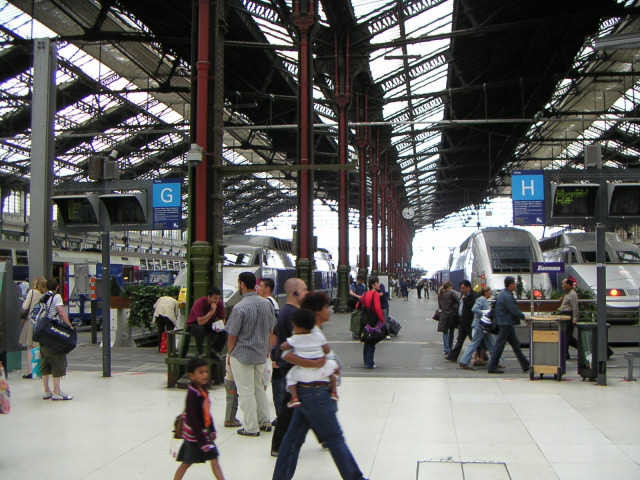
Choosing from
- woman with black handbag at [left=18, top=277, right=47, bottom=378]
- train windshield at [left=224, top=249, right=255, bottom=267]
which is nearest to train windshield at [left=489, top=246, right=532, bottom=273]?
train windshield at [left=224, top=249, right=255, bottom=267]

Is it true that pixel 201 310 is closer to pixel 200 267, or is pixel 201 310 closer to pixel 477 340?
pixel 200 267

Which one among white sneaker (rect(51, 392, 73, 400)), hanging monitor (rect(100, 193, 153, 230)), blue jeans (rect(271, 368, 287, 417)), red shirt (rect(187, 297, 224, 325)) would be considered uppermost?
hanging monitor (rect(100, 193, 153, 230))

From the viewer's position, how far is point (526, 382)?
1105cm

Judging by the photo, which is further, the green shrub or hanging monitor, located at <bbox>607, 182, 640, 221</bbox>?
the green shrub

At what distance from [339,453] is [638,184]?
312 inches

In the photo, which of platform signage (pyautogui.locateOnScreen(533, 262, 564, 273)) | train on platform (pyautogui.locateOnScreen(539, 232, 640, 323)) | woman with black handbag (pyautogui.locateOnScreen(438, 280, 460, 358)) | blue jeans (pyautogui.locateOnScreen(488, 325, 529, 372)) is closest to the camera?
blue jeans (pyautogui.locateOnScreen(488, 325, 529, 372))

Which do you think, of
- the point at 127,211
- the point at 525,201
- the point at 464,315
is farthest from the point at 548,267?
the point at 127,211

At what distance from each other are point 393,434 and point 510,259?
17.6 m

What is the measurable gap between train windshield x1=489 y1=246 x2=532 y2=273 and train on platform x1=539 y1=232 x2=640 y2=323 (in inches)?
50.7

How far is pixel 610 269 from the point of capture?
19516mm

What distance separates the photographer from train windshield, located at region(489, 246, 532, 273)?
23.6m

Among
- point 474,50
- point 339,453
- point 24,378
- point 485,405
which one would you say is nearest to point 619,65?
point 474,50

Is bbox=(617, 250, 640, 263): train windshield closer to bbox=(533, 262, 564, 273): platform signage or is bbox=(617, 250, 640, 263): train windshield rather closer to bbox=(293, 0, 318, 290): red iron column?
bbox=(533, 262, 564, 273): platform signage

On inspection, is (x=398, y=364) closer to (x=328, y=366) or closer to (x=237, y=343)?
(x=237, y=343)
